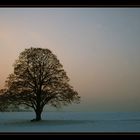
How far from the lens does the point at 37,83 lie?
10.0 feet

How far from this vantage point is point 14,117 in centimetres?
287

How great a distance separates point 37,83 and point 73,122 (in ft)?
2.02

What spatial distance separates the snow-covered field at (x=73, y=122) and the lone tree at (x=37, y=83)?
14 centimetres
